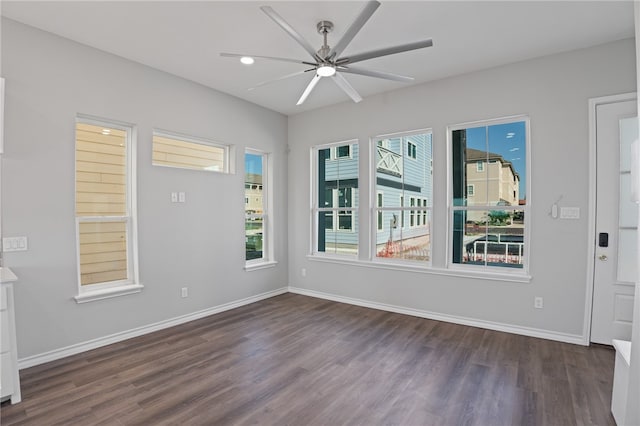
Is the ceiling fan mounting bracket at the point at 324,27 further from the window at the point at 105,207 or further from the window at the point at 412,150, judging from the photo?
Result: the window at the point at 105,207

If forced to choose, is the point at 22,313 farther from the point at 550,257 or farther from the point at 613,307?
the point at 613,307

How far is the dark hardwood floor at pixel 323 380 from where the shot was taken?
2.20 m

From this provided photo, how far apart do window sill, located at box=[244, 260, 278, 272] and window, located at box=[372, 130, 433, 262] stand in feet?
5.65

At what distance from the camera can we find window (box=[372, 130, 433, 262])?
434 cm

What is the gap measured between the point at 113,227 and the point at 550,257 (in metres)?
A: 4.82

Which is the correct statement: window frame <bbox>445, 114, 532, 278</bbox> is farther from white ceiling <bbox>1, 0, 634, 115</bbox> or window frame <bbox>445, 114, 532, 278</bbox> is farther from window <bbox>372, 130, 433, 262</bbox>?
white ceiling <bbox>1, 0, 634, 115</bbox>

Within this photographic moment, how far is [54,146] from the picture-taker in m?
3.02

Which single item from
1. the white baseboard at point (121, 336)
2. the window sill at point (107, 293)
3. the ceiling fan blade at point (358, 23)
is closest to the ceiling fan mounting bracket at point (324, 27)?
the ceiling fan blade at point (358, 23)

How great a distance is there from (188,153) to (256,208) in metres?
1.41

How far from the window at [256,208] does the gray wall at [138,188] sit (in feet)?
0.73

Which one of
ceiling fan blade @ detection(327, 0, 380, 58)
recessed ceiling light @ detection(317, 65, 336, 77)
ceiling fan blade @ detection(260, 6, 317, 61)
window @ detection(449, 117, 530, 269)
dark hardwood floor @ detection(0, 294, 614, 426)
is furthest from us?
window @ detection(449, 117, 530, 269)

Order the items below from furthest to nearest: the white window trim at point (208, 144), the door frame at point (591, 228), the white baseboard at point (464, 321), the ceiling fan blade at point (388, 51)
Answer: the white window trim at point (208, 144), the white baseboard at point (464, 321), the door frame at point (591, 228), the ceiling fan blade at point (388, 51)

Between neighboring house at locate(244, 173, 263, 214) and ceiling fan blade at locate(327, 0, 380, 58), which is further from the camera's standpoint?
neighboring house at locate(244, 173, 263, 214)

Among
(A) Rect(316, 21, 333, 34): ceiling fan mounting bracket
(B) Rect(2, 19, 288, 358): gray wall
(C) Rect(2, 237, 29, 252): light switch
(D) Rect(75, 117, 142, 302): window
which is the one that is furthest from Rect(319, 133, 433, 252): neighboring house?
(C) Rect(2, 237, 29, 252): light switch
